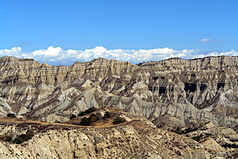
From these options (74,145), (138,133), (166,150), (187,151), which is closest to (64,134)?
(74,145)

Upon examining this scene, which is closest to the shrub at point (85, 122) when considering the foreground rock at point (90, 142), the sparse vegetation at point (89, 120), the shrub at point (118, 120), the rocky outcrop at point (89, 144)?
the sparse vegetation at point (89, 120)

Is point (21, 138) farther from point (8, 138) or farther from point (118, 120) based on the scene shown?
point (118, 120)

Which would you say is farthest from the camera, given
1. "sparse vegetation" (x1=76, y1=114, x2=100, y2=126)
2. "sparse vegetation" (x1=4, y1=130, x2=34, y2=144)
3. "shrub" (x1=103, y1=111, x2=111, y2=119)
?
"shrub" (x1=103, y1=111, x2=111, y2=119)

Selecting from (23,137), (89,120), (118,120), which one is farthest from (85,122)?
(23,137)

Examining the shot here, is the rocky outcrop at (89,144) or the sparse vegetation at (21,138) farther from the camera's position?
the sparse vegetation at (21,138)

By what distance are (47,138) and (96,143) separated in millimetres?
7645

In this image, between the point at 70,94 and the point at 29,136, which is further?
the point at 70,94

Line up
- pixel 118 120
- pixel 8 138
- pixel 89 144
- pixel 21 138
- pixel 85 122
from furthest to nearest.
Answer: pixel 85 122
pixel 118 120
pixel 89 144
pixel 8 138
pixel 21 138

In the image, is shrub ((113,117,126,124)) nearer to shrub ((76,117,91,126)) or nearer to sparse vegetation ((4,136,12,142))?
shrub ((76,117,91,126))

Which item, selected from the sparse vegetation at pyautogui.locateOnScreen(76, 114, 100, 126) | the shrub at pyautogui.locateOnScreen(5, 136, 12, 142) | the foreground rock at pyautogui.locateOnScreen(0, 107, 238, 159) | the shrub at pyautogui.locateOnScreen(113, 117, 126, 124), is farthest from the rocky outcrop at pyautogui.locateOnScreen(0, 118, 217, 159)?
the sparse vegetation at pyautogui.locateOnScreen(76, 114, 100, 126)

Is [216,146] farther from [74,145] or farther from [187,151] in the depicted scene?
[74,145]

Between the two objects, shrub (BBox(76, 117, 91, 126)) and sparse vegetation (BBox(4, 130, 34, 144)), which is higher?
sparse vegetation (BBox(4, 130, 34, 144))

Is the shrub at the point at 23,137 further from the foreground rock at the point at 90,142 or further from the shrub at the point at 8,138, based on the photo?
the shrub at the point at 8,138

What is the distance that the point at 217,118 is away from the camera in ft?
577
